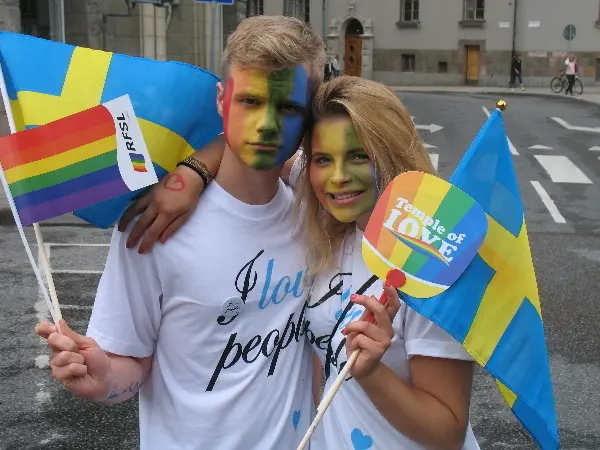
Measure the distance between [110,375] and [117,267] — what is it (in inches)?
10.5

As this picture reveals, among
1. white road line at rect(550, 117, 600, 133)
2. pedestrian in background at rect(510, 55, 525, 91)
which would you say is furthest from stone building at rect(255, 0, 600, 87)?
white road line at rect(550, 117, 600, 133)

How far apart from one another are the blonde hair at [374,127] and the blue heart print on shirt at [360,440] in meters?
0.42

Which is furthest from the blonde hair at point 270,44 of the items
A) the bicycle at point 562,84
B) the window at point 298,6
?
the window at point 298,6

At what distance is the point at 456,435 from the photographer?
204 centimetres

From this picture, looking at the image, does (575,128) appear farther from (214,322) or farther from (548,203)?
(214,322)

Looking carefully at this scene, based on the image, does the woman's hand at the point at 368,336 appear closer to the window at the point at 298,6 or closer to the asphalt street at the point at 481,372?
the asphalt street at the point at 481,372

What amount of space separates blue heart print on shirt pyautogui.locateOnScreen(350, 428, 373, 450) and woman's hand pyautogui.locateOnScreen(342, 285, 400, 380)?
261 mm

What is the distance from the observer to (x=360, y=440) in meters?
2.12

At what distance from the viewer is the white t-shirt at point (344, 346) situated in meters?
2.07

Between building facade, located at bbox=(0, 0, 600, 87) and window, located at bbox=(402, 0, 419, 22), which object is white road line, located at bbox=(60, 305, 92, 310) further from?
window, located at bbox=(402, 0, 419, 22)

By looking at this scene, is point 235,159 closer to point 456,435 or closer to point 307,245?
point 307,245

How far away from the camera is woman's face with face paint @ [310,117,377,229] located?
2.13 meters

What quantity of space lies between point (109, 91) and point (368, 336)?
90 centimetres

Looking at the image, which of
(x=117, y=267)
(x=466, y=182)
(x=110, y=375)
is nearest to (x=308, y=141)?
(x=466, y=182)
